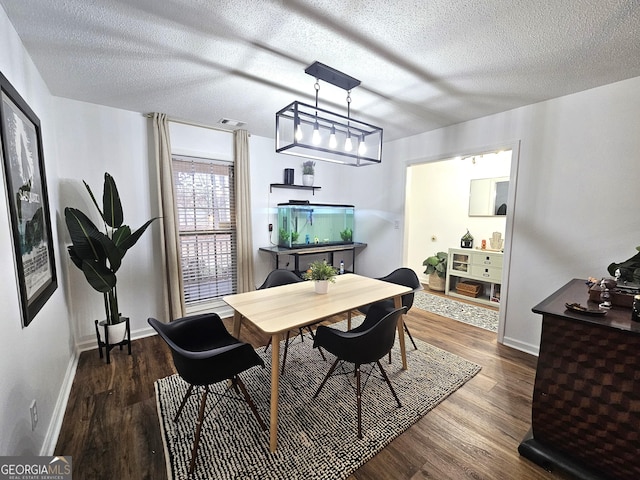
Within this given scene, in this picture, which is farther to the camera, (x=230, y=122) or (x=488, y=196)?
(x=488, y=196)

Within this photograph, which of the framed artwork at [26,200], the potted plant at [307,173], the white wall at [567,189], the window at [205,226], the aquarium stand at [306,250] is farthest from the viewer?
the potted plant at [307,173]

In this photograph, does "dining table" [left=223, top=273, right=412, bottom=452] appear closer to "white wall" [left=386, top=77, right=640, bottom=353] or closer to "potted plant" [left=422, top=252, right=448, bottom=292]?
"white wall" [left=386, top=77, right=640, bottom=353]

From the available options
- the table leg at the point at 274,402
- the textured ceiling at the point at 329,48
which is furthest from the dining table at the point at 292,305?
the textured ceiling at the point at 329,48

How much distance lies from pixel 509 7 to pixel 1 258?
272 centimetres

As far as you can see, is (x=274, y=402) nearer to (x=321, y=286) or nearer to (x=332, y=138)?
(x=321, y=286)

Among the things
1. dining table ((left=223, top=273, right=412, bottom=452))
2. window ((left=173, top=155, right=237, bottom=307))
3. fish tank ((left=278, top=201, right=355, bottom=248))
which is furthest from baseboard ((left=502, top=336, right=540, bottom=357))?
window ((left=173, top=155, right=237, bottom=307))

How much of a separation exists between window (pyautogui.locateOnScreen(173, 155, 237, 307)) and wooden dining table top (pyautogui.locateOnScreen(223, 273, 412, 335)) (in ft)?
5.08

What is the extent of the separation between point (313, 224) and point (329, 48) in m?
2.75

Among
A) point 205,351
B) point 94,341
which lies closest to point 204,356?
point 205,351

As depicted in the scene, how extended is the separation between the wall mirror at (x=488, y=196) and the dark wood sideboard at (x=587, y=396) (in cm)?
308

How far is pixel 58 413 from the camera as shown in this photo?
176 cm

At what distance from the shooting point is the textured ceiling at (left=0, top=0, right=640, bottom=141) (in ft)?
4.53

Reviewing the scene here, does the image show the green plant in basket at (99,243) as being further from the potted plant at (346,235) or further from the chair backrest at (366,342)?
the potted plant at (346,235)

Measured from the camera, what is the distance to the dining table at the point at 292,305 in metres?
1.57
